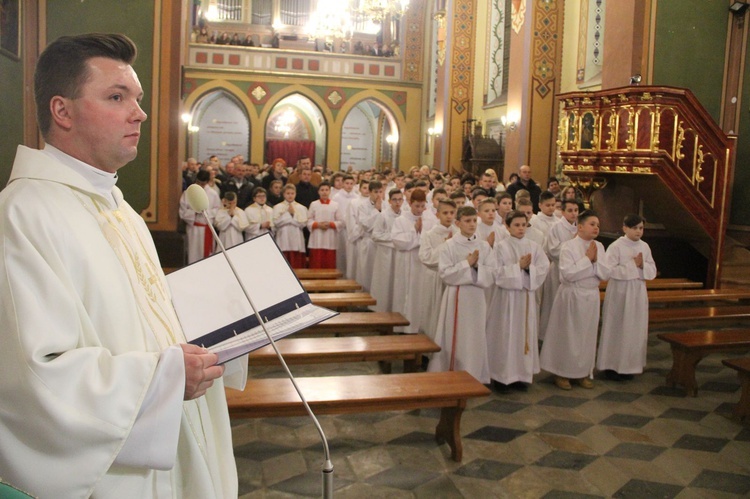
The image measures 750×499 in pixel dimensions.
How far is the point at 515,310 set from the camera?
226 inches

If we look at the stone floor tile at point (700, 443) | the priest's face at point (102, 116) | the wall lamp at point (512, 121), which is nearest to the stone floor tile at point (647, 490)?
the stone floor tile at point (700, 443)

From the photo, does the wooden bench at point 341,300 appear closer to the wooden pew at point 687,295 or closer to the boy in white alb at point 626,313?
the boy in white alb at point 626,313

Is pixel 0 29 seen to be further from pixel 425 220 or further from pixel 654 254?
pixel 654 254

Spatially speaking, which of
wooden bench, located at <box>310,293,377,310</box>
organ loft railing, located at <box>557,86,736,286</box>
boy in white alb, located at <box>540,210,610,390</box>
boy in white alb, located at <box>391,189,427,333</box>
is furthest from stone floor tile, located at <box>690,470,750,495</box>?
organ loft railing, located at <box>557,86,736,286</box>

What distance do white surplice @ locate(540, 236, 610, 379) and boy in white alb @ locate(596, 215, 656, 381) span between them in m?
0.18

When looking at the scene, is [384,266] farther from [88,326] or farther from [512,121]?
[512,121]

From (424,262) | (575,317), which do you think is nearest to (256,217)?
(424,262)

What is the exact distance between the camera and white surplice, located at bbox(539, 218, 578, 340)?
7.41 meters

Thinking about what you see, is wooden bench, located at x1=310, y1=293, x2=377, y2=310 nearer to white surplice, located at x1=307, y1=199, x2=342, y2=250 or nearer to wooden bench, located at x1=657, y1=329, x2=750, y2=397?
wooden bench, located at x1=657, y1=329, x2=750, y2=397

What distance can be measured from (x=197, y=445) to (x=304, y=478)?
223cm

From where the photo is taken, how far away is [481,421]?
481 centimetres

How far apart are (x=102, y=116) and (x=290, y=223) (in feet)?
26.9

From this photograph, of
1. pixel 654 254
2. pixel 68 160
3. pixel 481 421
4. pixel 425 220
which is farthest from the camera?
pixel 654 254

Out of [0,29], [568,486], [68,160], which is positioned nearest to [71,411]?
[68,160]
